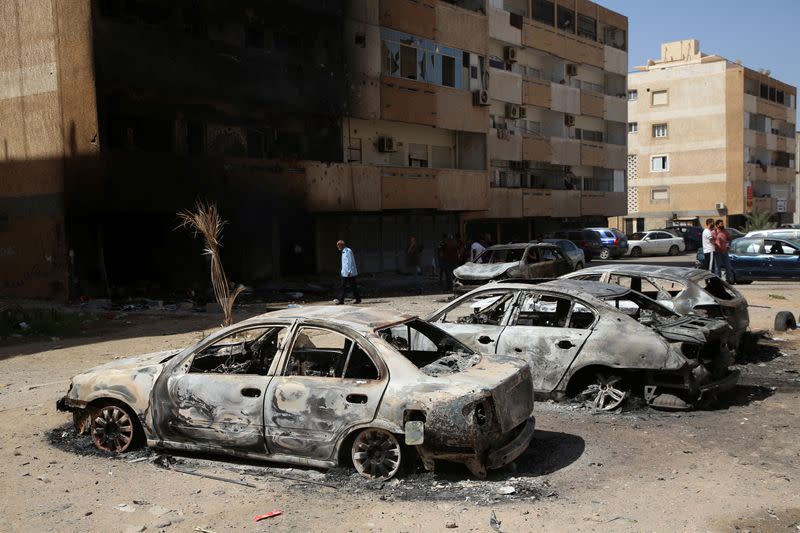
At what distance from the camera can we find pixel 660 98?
62594 millimetres

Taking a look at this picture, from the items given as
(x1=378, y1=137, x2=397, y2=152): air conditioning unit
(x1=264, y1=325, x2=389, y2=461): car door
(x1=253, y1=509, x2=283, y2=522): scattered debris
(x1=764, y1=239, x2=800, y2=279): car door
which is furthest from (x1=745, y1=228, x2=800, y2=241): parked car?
(x1=253, y1=509, x2=283, y2=522): scattered debris

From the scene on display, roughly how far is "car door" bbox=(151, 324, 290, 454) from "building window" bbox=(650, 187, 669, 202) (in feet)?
197

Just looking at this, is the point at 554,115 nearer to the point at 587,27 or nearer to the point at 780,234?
the point at 587,27

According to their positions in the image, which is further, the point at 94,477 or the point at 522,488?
the point at 94,477

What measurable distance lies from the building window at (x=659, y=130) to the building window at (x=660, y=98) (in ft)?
6.05

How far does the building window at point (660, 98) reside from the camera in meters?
62.4

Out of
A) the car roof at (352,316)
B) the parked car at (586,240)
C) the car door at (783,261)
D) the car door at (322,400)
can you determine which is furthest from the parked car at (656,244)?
the car door at (322,400)

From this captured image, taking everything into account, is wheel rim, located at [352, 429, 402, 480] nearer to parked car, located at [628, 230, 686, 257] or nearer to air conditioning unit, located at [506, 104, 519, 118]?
air conditioning unit, located at [506, 104, 519, 118]

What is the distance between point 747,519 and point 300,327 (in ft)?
11.9

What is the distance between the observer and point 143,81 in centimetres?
2131

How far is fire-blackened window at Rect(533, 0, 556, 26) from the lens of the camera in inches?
1668

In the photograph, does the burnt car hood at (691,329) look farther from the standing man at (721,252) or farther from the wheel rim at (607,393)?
the standing man at (721,252)

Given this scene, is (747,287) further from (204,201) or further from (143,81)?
(143,81)

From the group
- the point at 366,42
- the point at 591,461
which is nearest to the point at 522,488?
the point at 591,461
